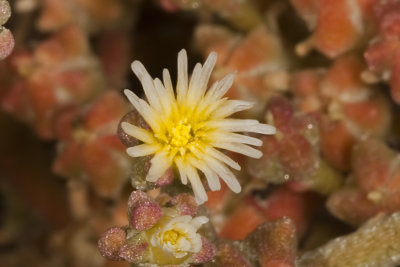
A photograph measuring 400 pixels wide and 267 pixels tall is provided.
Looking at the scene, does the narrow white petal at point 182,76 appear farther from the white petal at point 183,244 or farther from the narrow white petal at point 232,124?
the white petal at point 183,244

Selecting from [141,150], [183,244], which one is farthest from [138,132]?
[183,244]

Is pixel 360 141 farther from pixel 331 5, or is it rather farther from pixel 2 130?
pixel 2 130

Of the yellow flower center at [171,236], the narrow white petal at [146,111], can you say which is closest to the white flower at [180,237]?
the yellow flower center at [171,236]

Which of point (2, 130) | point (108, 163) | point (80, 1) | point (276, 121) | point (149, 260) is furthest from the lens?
point (2, 130)

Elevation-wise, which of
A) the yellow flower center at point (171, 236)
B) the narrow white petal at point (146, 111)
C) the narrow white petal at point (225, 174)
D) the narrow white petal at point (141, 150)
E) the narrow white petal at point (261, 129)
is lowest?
the yellow flower center at point (171, 236)

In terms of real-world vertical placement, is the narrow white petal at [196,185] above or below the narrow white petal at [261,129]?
below

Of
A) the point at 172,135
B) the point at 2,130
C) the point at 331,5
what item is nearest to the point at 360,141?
the point at 331,5
